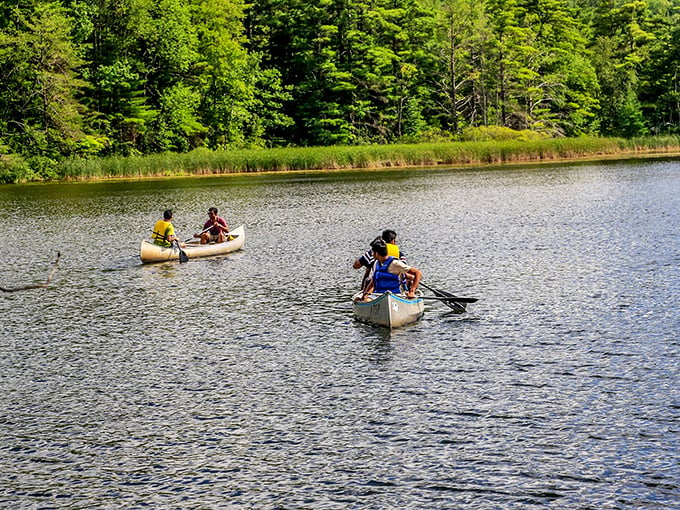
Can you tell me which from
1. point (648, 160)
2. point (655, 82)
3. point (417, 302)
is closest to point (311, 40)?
point (648, 160)

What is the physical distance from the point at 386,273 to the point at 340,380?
3.97 meters

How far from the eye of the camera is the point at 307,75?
302 feet

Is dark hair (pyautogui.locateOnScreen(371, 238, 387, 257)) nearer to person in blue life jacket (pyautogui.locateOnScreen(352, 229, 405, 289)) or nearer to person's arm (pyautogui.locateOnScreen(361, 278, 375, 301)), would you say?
person in blue life jacket (pyautogui.locateOnScreen(352, 229, 405, 289))

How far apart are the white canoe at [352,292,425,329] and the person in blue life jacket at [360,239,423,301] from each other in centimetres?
19

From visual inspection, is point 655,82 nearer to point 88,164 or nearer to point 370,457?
point 88,164

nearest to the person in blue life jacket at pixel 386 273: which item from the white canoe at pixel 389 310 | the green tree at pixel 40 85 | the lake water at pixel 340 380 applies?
the white canoe at pixel 389 310

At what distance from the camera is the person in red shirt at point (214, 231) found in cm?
2802

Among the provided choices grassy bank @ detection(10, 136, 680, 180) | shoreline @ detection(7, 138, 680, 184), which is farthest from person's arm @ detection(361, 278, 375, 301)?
grassy bank @ detection(10, 136, 680, 180)

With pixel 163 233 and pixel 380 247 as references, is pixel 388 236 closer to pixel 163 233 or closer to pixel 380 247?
pixel 380 247

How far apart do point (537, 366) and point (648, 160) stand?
203ft

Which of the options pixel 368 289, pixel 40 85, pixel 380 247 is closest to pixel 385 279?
pixel 368 289

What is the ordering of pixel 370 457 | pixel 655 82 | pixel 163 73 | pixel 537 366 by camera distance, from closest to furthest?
pixel 370 457
pixel 537 366
pixel 163 73
pixel 655 82

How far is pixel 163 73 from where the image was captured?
79688 millimetres

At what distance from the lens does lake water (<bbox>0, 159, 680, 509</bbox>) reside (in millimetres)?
9367
